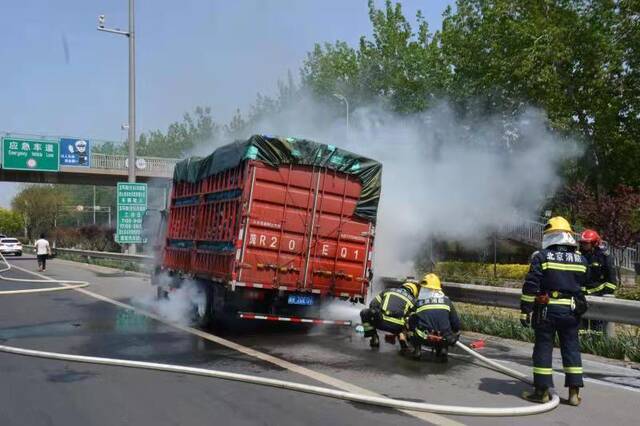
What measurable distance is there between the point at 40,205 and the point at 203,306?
6293 centimetres

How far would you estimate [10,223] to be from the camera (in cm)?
8644

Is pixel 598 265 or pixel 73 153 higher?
pixel 73 153

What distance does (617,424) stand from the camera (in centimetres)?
513

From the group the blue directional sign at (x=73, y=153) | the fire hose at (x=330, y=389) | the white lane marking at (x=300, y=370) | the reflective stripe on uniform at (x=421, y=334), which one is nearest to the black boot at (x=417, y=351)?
the reflective stripe on uniform at (x=421, y=334)

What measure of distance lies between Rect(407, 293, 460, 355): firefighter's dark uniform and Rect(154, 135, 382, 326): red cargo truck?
2.07 meters

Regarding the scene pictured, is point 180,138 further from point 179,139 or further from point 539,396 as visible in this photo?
point 539,396

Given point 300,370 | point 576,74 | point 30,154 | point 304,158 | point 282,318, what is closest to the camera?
point 300,370

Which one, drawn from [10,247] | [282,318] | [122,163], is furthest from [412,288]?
[10,247]

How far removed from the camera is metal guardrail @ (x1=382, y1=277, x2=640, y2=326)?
24.9 feet

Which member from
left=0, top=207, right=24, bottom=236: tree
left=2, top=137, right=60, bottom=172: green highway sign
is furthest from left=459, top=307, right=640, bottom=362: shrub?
left=0, top=207, right=24, bottom=236: tree

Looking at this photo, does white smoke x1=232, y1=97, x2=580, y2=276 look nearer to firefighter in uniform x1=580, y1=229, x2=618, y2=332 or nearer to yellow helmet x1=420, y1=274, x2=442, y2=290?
yellow helmet x1=420, y1=274, x2=442, y2=290

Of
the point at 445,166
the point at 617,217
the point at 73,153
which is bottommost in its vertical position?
the point at 617,217

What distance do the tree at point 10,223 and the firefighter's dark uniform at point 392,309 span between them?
83.4 metres

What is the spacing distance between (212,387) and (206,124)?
5614cm
